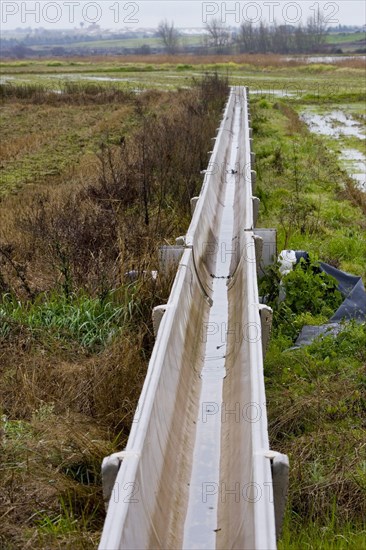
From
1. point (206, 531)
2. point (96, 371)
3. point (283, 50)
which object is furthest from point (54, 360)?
point (283, 50)

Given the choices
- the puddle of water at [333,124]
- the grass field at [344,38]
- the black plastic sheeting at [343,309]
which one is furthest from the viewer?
the grass field at [344,38]

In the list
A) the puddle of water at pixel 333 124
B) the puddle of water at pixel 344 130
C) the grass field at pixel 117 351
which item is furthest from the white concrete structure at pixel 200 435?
the puddle of water at pixel 333 124

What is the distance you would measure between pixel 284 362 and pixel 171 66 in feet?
203

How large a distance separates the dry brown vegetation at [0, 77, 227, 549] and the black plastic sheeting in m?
1.25

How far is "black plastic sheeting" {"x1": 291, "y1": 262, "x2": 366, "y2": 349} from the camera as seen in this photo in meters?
5.69

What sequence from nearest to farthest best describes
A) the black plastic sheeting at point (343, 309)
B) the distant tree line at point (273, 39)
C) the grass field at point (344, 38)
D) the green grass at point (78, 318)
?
1. the green grass at point (78, 318)
2. the black plastic sheeting at point (343, 309)
3. the distant tree line at point (273, 39)
4. the grass field at point (344, 38)

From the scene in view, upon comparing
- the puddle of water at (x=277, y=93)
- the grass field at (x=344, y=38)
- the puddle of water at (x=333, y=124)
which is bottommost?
the puddle of water at (x=333, y=124)

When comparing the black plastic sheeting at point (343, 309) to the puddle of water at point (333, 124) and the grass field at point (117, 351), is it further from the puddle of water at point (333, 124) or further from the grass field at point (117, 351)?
the puddle of water at point (333, 124)

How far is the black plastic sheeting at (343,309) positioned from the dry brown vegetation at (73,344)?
1.25 metres

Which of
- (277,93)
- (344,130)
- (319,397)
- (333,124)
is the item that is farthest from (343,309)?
(277,93)

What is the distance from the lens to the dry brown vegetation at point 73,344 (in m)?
3.59

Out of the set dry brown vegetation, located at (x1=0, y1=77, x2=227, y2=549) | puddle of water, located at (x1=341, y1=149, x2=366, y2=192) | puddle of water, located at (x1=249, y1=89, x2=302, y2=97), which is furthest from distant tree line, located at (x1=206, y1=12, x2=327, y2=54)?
dry brown vegetation, located at (x1=0, y1=77, x2=227, y2=549)

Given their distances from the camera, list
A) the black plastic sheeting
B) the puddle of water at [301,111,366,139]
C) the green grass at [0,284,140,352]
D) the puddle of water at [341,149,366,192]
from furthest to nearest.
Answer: the puddle of water at [301,111,366,139] → the puddle of water at [341,149,366,192] → the black plastic sheeting → the green grass at [0,284,140,352]

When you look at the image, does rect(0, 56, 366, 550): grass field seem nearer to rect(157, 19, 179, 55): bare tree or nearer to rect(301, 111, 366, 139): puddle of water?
rect(301, 111, 366, 139): puddle of water
